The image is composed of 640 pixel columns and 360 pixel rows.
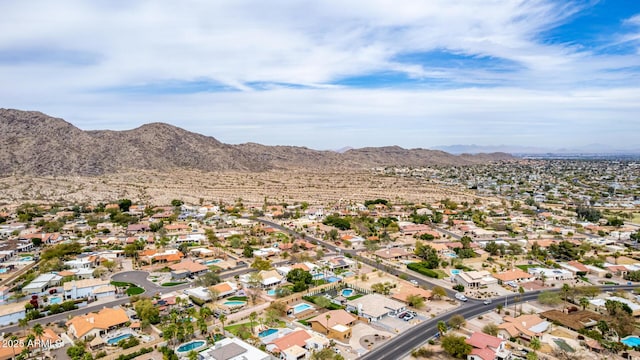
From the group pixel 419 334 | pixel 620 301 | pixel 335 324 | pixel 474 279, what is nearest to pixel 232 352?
pixel 335 324

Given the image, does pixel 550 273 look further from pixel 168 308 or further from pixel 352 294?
pixel 168 308

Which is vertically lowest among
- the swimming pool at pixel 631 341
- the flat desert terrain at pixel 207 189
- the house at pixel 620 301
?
the swimming pool at pixel 631 341

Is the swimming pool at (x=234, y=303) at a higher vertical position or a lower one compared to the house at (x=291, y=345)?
lower

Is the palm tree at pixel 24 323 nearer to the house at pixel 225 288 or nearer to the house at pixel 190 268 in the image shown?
the house at pixel 225 288

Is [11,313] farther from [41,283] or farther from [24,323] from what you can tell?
[41,283]

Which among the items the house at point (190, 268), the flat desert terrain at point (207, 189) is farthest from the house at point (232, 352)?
the flat desert terrain at point (207, 189)

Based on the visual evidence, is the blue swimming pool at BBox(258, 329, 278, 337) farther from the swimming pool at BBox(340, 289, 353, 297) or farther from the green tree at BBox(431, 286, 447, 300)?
the green tree at BBox(431, 286, 447, 300)

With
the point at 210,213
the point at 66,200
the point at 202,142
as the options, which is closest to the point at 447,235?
the point at 210,213
